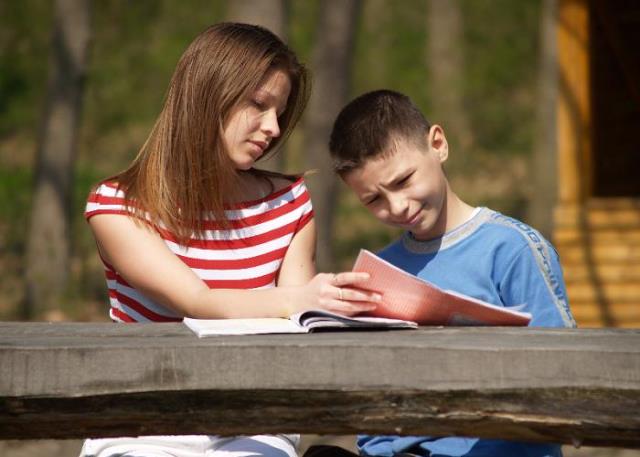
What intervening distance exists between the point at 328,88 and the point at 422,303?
7.14 metres

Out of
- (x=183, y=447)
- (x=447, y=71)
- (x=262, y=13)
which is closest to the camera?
(x=183, y=447)

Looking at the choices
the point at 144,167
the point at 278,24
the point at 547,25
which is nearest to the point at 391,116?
the point at 144,167

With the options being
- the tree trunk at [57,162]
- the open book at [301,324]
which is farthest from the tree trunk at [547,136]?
the open book at [301,324]

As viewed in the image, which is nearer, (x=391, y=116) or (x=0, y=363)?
(x=0, y=363)

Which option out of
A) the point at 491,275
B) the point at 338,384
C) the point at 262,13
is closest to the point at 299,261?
the point at 491,275

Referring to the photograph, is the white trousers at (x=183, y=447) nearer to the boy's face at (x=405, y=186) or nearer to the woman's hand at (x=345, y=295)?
the woman's hand at (x=345, y=295)

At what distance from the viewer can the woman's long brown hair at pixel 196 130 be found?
10.5 feet

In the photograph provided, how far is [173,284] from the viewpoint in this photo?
3.06 metres

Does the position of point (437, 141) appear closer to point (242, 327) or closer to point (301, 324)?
point (301, 324)

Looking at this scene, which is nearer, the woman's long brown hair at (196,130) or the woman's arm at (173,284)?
the woman's arm at (173,284)

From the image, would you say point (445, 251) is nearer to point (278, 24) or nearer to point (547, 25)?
point (278, 24)

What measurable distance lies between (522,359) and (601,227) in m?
5.73

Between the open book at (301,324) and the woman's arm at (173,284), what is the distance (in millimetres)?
156

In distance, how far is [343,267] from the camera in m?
12.7
